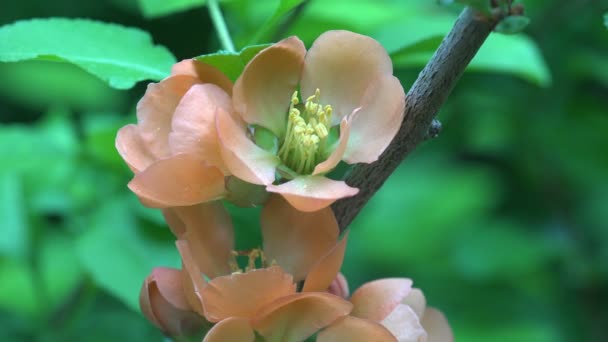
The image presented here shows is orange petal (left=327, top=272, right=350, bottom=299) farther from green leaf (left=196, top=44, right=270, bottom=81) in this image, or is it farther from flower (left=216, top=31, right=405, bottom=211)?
green leaf (left=196, top=44, right=270, bottom=81)

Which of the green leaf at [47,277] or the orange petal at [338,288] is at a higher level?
the orange petal at [338,288]

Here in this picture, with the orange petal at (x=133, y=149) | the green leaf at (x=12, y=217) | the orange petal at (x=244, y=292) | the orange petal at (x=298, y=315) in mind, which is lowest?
the green leaf at (x=12, y=217)

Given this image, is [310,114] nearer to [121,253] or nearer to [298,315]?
[298,315]

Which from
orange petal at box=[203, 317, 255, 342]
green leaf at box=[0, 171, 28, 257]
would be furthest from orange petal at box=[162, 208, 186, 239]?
green leaf at box=[0, 171, 28, 257]

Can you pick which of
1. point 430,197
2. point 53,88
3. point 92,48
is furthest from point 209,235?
point 53,88

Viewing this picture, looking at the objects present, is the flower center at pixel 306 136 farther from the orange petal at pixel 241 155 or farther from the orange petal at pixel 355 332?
the orange petal at pixel 355 332

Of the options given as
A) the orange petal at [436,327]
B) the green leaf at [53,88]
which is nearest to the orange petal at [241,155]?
the orange petal at [436,327]

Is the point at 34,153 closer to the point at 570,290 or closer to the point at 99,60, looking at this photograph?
the point at 99,60
